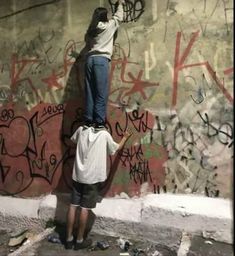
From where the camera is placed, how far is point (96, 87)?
577 cm

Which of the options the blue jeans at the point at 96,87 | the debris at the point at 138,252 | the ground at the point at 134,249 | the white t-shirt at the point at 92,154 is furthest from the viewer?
the blue jeans at the point at 96,87

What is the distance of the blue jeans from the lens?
18.9 feet

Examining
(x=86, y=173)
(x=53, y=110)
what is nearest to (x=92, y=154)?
(x=86, y=173)

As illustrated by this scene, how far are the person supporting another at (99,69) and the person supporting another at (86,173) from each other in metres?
0.18

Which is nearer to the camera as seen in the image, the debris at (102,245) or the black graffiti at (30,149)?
the debris at (102,245)

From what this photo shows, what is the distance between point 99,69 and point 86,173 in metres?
1.28

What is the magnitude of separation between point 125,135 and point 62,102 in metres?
1.01

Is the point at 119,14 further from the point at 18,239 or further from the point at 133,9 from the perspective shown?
→ the point at 18,239

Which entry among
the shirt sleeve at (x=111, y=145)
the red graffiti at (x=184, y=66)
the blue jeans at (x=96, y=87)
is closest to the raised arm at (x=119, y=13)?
the blue jeans at (x=96, y=87)

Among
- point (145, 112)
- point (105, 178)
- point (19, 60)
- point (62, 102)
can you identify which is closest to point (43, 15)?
point (19, 60)

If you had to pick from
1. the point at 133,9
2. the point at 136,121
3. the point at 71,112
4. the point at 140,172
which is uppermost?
the point at 133,9

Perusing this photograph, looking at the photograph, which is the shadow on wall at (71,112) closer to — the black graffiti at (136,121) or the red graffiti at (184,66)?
the black graffiti at (136,121)

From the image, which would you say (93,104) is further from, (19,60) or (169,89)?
(19,60)

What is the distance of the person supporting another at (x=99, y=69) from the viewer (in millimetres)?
5754
